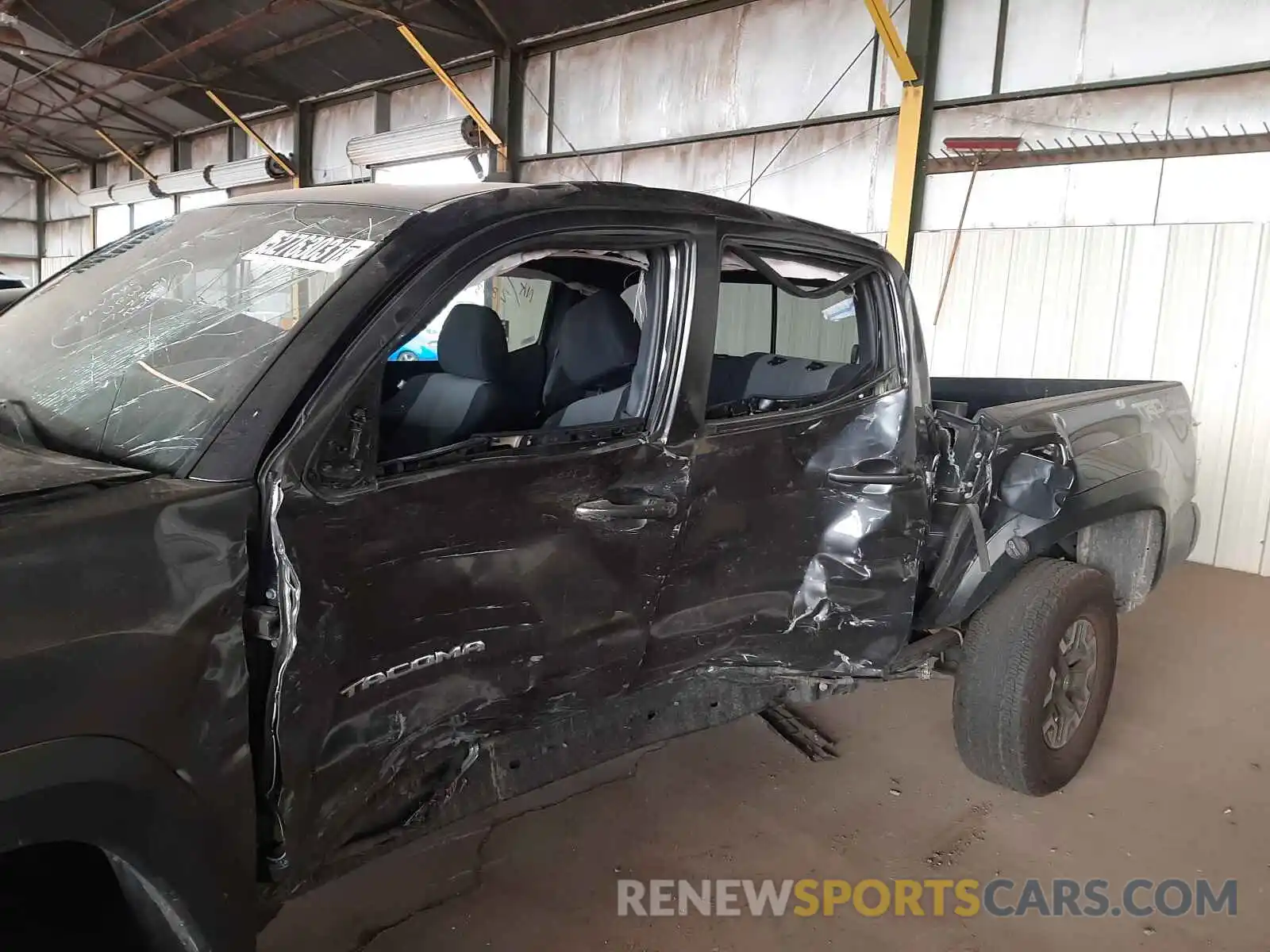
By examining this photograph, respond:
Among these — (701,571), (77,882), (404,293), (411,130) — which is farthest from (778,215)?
(411,130)

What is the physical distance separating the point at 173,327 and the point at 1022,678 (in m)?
2.55

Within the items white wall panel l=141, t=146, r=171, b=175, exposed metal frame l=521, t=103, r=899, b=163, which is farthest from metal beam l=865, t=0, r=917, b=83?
white wall panel l=141, t=146, r=171, b=175

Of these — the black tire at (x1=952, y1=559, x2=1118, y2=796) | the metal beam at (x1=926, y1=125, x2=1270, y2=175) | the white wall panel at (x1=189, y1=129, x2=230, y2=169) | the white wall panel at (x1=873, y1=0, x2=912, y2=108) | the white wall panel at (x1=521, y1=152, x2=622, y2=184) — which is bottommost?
the black tire at (x1=952, y1=559, x2=1118, y2=796)

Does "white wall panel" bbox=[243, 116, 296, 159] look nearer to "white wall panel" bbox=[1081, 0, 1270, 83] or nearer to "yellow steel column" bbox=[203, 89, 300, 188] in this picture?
"yellow steel column" bbox=[203, 89, 300, 188]

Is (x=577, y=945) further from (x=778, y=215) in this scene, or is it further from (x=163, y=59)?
(x=163, y=59)

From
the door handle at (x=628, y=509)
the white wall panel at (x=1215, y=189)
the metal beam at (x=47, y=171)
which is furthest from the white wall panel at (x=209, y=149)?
the door handle at (x=628, y=509)

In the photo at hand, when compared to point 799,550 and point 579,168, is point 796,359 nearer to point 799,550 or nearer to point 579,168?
point 799,550

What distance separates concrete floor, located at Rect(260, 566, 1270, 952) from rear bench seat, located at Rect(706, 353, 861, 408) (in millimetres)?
1320

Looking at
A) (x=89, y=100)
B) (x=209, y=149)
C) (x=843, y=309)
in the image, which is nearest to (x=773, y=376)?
(x=843, y=309)

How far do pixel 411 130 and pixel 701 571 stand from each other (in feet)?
32.8

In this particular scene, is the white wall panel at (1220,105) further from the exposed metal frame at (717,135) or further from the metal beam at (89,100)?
the metal beam at (89,100)

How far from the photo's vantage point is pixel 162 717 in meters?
1.29

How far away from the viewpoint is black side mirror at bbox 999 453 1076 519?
2910 millimetres
